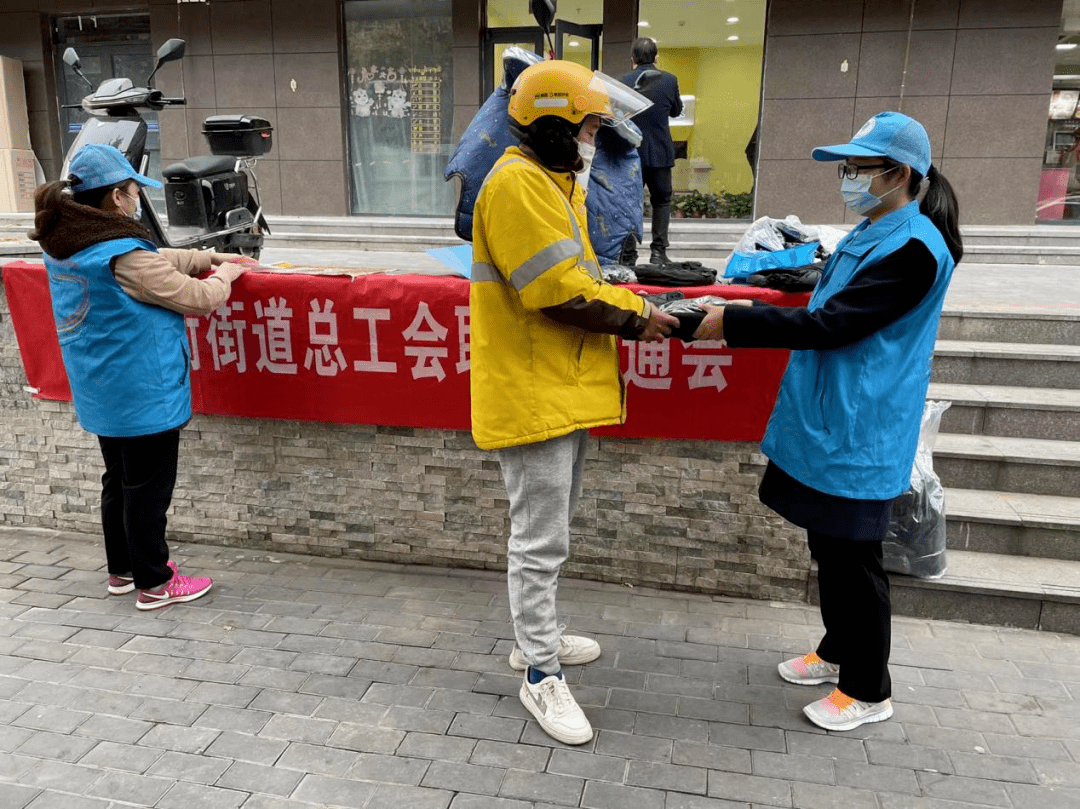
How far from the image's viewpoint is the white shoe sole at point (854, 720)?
280 cm

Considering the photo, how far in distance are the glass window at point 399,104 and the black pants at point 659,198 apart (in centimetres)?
484

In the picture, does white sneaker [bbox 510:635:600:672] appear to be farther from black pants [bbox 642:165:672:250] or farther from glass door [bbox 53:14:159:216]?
glass door [bbox 53:14:159:216]

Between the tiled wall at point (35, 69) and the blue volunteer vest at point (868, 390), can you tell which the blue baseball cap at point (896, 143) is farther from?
the tiled wall at point (35, 69)

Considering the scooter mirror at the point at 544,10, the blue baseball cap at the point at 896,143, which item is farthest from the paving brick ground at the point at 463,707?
the scooter mirror at the point at 544,10

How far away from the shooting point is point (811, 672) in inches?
122

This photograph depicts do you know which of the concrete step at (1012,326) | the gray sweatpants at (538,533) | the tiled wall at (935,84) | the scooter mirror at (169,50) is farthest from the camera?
the tiled wall at (935,84)

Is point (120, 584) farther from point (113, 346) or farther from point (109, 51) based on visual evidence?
point (109, 51)

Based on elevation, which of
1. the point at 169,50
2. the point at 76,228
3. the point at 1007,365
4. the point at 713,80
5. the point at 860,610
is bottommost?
the point at 860,610

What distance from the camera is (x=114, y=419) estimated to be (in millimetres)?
3377

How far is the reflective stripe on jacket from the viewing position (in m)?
2.44

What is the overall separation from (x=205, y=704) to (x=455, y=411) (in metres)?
1.52

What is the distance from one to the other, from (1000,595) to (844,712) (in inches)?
42.7

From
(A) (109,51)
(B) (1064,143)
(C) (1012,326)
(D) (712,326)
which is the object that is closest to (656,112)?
(C) (1012,326)

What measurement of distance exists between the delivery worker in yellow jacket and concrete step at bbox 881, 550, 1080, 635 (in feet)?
5.31
